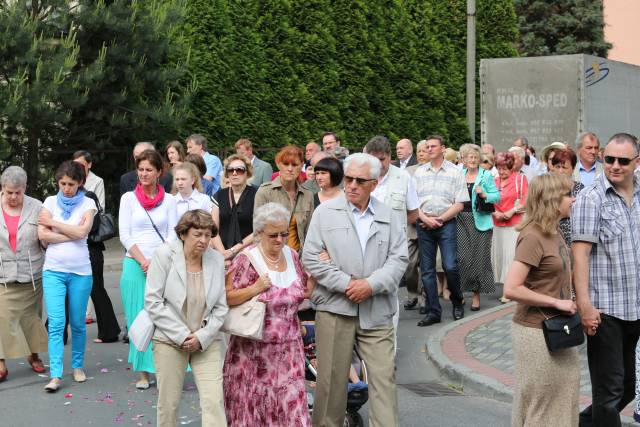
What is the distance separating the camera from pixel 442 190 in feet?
37.2

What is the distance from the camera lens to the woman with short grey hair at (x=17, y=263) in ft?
29.2

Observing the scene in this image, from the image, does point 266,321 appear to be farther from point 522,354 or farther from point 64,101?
point 64,101

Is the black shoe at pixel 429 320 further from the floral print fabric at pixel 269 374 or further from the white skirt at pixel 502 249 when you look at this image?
the floral print fabric at pixel 269 374

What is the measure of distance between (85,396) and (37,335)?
117 cm

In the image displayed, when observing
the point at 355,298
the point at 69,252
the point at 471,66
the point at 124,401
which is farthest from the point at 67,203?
the point at 471,66

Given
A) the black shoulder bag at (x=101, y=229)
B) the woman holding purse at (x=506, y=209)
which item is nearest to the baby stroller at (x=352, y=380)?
the black shoulder bag at (x=101, y=229)

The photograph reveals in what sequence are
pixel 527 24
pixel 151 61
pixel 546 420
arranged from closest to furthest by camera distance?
pixel 546 420 < pixel 151 61 < pixel 527 24

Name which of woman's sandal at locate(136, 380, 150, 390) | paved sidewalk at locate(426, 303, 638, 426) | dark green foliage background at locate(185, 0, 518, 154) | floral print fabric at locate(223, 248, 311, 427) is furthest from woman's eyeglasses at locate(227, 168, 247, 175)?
dark green foliage background at locate(185, 0, 518, 154)

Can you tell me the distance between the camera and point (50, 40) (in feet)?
55.4

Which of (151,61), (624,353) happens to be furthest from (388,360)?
(151,61)

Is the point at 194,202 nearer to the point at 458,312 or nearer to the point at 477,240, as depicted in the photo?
the point at 458,312

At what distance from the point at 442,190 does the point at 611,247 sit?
5.16m

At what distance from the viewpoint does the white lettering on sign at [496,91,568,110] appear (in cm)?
2025

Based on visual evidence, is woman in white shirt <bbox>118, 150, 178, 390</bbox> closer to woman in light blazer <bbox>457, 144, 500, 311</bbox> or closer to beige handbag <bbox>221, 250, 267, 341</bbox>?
beige handbag <bbox>221, 250, 267, 341</bbox>
